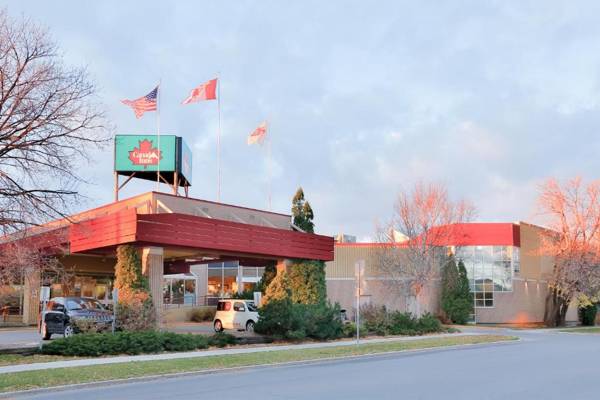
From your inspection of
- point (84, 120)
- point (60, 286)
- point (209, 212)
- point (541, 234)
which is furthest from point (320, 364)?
point (541, 234)

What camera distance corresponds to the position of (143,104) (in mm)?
31609

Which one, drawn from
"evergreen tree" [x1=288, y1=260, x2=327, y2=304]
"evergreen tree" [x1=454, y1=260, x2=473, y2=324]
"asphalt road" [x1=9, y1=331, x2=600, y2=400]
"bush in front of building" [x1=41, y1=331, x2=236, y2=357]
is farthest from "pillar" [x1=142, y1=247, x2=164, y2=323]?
"evergreen tree" [x1=454, y1=260, x2=473, y2=324]

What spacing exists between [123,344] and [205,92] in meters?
15.2

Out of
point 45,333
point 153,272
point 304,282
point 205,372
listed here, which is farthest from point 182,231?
point 205,372

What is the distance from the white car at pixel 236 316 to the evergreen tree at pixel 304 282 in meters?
4.42

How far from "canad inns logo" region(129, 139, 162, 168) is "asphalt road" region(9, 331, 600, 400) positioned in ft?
92.5

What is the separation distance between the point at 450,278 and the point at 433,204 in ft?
22.0

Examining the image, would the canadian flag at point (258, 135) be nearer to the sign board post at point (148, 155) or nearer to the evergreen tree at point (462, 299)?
the sign board post at point (148, 155)

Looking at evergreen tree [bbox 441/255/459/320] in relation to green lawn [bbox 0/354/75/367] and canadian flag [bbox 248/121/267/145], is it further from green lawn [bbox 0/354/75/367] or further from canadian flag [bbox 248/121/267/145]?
green lawn [bbox 0/354/75/367]

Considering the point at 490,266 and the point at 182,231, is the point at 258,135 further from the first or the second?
the point at 490,266

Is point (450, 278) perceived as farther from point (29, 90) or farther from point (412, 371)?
point (29, 90)

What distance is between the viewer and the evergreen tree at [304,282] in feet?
102

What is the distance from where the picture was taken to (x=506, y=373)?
55.3 feet

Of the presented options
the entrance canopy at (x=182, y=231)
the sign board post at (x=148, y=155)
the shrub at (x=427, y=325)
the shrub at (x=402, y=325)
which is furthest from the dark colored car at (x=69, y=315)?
the sign board post at (x=148, y=155)
